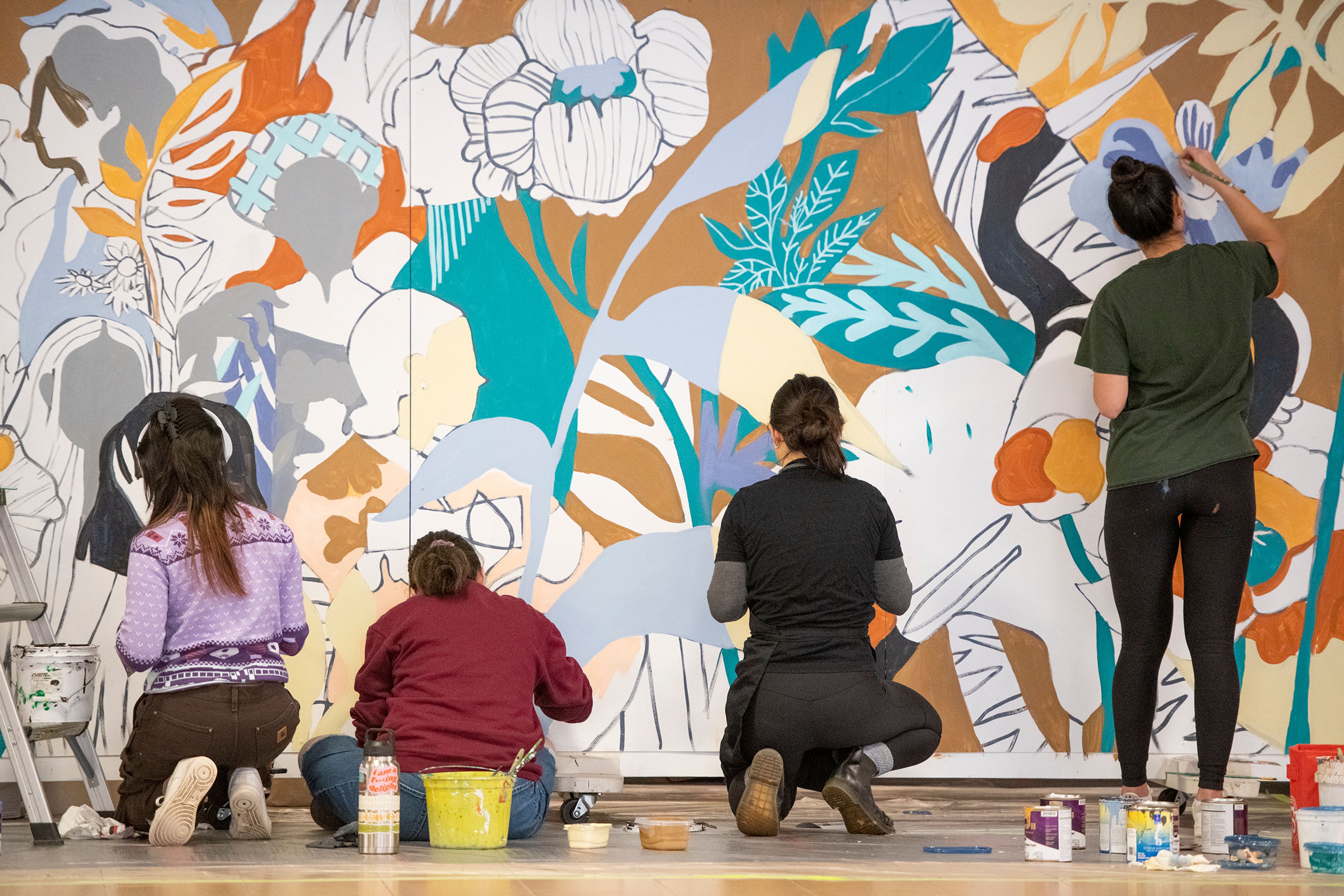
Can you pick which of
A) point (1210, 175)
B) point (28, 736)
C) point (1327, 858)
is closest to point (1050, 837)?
point (1327, 858)

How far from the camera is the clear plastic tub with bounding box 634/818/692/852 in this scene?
280 cm

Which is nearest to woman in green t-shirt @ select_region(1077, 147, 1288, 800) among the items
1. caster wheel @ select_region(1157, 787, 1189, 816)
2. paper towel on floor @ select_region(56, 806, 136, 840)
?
caster wheel @ select_region(1157, 787, 1189, 816)

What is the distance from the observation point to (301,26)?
390cm

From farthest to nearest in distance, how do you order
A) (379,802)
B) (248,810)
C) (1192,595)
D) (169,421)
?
(1192,595), (169,421), (248,810), (379,802)

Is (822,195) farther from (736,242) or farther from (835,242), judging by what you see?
(736,242)

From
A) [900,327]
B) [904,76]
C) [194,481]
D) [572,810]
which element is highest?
[904,76]

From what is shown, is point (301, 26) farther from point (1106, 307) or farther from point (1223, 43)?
point (1223, 43)

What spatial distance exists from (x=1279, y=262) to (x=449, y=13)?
2680 mm

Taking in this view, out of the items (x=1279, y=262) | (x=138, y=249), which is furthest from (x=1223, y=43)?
(x=138, y=249)

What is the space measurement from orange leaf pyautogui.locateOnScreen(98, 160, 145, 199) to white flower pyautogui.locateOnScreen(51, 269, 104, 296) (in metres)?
0.26

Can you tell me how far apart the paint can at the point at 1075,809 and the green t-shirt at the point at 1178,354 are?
90cm

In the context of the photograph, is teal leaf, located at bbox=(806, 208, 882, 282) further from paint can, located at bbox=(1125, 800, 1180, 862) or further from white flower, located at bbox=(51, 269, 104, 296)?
white flower, located at bbox=(51, 269, 104, 296)

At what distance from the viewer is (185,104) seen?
3875mm

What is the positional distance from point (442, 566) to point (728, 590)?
28.2 inches
